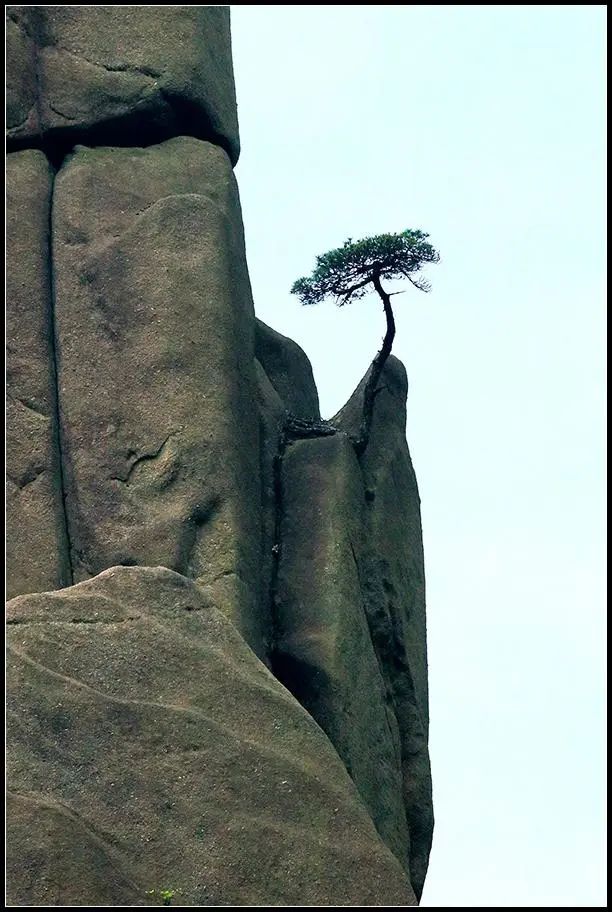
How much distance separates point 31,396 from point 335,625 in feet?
10.3

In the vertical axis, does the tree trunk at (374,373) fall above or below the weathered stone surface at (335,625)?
above

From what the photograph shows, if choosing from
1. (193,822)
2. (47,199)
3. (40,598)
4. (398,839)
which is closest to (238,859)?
(193,822)

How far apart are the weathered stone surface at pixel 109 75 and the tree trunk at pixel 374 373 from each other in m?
2.15

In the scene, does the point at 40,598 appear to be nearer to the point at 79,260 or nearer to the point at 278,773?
the point at 278,773

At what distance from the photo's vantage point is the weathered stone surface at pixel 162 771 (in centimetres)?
1323

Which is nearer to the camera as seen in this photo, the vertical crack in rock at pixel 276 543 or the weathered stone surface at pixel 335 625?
the weathered stone surface at pixel 335 625

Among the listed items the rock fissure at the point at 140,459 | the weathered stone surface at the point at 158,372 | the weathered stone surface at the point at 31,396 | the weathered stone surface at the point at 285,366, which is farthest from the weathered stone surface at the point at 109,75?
the rock fissure at the point at 140,459

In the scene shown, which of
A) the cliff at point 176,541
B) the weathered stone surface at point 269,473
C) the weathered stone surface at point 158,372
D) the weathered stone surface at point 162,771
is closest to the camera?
the weathered stone surface at point 162,771

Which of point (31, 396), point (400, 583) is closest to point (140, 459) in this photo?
point (31, 396)

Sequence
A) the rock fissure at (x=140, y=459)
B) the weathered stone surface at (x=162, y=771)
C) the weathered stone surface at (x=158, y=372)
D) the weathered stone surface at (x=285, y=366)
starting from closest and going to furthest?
the weathered stone surface at (x=162, y=771) → the weathered stone surface at (x=158, y=372) → the rock fissure at (x=140, y=459) → the weathered stone surface at (x=285, y=366)

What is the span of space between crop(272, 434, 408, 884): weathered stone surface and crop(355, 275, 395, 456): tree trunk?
0.57 metres

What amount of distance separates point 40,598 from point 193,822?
1.99 m

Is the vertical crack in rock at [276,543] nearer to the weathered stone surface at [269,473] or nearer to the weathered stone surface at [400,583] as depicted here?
the weathered stone surface at [269,473]

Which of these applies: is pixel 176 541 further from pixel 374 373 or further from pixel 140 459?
pixel 374 373
